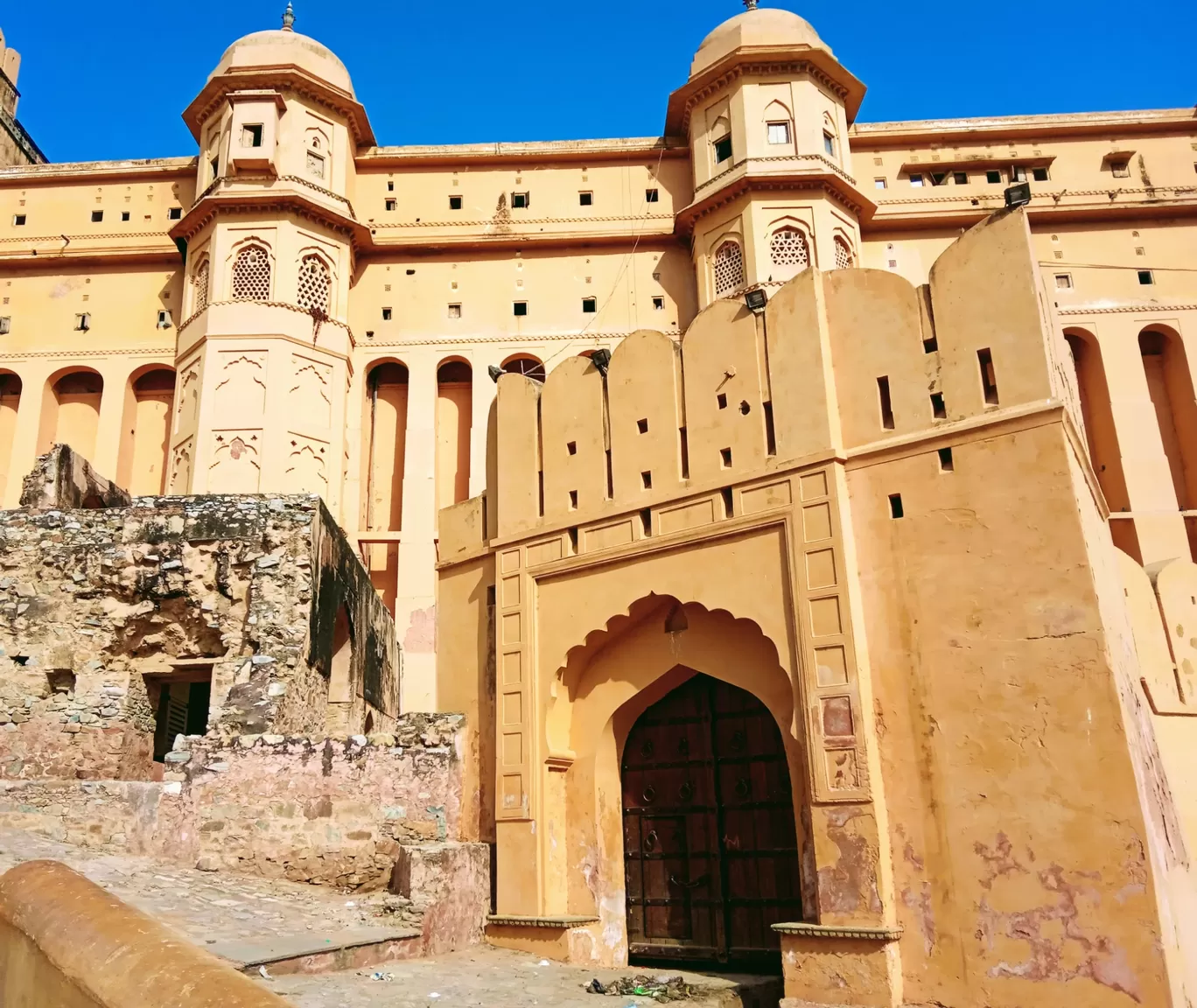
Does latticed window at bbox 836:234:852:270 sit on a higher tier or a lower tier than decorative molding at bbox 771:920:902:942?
higher

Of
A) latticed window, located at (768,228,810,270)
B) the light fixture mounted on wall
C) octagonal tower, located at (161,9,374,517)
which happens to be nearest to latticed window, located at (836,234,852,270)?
latticed window, located at (768,228,810,270)

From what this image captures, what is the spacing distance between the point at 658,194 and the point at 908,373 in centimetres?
1579

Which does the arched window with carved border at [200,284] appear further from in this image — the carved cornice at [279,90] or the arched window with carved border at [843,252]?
the arched window with carved border at [843,252]

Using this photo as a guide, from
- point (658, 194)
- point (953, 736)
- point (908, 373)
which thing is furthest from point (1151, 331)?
point (953, 736)

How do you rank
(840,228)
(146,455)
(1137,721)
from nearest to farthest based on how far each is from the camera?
(1137,721)
(840,228)
(146,455)

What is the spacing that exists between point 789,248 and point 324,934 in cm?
1648

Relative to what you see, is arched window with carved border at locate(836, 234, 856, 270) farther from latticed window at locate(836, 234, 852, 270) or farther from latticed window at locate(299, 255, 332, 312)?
latticed window at locate(299, 255, 332, 312)

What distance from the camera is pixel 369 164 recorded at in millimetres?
24000

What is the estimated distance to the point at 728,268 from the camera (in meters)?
21.5

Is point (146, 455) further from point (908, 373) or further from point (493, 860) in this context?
point (908, 373)

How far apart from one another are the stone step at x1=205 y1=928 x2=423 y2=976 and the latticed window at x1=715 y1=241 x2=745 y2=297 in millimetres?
15442

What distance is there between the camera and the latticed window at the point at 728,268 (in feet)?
69.7

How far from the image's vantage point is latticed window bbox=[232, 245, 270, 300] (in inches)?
840

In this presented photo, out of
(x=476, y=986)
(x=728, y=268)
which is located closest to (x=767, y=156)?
(x=728, y=268)
